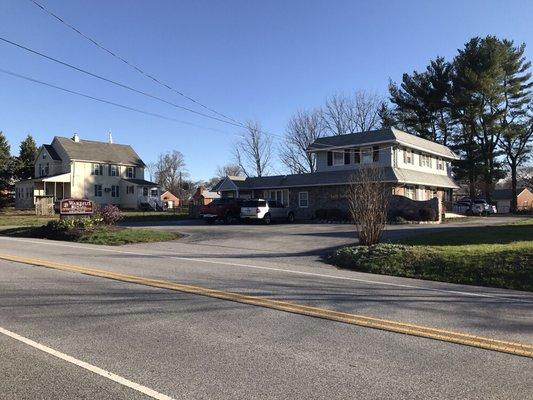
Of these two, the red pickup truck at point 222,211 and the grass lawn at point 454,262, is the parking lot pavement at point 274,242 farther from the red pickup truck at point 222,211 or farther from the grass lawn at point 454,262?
the red pickup truck at point 222,211

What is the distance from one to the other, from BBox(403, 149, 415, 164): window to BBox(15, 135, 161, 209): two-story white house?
34582 millimetres

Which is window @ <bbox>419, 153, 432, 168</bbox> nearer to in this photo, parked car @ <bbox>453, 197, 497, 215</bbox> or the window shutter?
the window shutter

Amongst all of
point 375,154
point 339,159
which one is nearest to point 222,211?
point 339,159

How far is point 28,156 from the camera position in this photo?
65688mm

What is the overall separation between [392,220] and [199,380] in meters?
29.3

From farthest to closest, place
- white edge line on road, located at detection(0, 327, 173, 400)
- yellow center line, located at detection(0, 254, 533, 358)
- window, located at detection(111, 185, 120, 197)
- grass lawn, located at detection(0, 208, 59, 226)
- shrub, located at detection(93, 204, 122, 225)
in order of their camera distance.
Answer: window, located at detection(111, 185, 120, 197)
grass lawn, located at detection(0, 208, 59, 226)
shrub, located at detection(93, 204, 122, 225)
yellow center line, located at detection(0, 254, 533, 358)
white edge line on road, located at detection(0, 327, 173, 400)

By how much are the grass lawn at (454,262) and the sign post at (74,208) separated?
52.1 ft

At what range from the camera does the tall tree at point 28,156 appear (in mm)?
64438

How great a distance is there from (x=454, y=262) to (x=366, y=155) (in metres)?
25.4

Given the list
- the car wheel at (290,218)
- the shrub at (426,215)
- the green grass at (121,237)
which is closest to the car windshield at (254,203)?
the car wheel at (290,218)

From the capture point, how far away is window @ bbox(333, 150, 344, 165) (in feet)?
130

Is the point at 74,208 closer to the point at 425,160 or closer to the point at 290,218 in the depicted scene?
the point at 290,218

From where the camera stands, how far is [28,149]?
65.7 metres

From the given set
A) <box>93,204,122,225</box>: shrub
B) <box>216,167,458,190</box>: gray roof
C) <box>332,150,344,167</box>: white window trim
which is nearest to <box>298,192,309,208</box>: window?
<box>216,167,458,190</box>: gray roof
